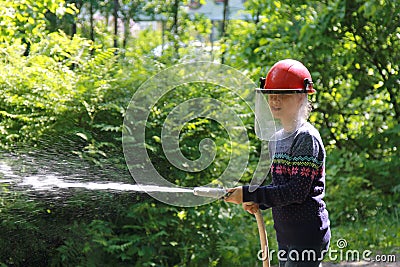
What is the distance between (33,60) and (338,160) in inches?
130

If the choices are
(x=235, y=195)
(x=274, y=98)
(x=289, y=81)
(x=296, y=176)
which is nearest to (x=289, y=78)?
(x=289, y=81)

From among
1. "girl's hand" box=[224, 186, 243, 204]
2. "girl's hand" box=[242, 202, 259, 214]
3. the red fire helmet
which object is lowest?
"girl's hand" box=[242, 202, 259, 214]

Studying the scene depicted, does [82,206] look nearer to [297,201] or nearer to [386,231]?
[297,201]

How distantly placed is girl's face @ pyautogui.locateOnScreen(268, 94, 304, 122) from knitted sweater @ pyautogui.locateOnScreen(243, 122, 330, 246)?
0.08 meters

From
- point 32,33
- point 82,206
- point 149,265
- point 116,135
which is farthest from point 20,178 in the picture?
point 32,33

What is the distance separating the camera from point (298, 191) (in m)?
3.00

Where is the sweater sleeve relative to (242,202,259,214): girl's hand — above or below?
above

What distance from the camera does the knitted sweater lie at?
3.01 metres

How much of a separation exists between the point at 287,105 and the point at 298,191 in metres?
0.40

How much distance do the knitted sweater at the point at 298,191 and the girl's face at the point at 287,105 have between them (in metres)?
0.08

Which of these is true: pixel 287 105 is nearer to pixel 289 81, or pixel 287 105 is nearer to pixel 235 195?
pixel 289 81

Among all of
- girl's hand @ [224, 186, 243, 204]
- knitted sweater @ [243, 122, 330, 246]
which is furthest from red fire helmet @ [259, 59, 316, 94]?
girl's hand @ [224, 186, 243, 204]

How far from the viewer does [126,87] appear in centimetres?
529

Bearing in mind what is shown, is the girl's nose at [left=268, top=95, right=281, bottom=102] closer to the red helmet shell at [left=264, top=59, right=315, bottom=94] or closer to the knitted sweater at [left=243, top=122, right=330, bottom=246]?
the red helmet shell at [left=264, top=59, right=315, bottom=94]
